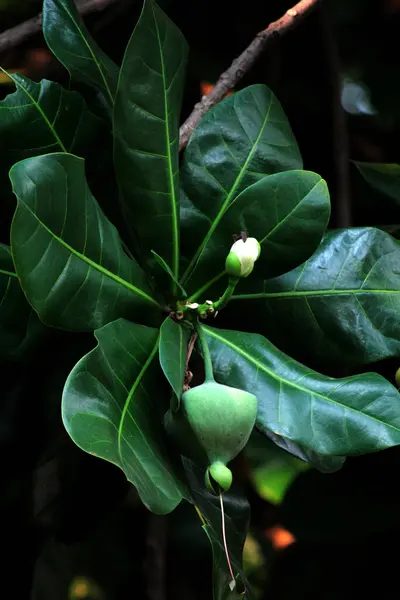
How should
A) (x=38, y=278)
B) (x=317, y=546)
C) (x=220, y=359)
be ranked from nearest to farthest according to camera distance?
(x=38, y=278) < (x=220, y=359) < (x=317, y=546)

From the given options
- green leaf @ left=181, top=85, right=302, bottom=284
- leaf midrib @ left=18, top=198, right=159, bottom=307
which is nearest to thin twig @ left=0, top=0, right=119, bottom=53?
green leaf @ left=181, top=85, right=302, bottom=284

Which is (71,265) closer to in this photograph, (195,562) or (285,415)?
(285,415)

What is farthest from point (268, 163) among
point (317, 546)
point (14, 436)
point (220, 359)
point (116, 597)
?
point (116, 597)

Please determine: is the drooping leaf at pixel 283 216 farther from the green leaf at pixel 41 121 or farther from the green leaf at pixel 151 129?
the green leaf at pixel 41 121

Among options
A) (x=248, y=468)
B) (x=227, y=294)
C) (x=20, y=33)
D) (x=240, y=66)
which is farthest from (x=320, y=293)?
(x=248, y=468)

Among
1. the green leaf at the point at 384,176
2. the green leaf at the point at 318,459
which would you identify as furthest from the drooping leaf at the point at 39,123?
the green leaf at the point at 384,176
